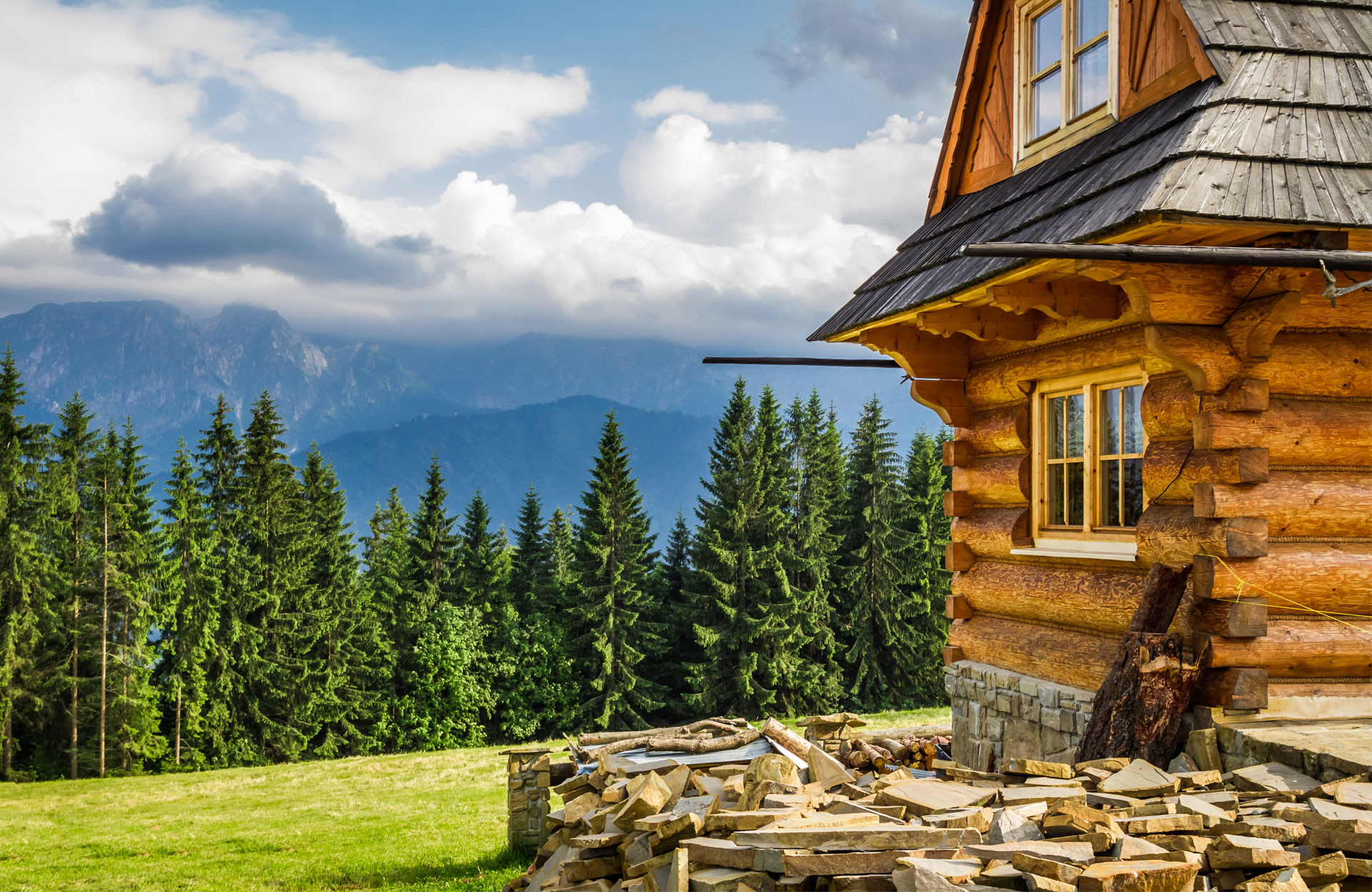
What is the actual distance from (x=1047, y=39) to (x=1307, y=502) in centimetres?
458

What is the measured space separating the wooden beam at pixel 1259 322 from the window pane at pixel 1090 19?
2.97 m

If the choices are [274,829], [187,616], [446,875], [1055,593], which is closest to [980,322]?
[1055,593]

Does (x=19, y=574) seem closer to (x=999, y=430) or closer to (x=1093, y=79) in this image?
(x=999, y=430)

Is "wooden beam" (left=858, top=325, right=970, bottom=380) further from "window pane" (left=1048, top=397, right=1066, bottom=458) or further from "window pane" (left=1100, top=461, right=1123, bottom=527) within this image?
"window pane" (left=1100, top=461, right=1123, bottom=527)

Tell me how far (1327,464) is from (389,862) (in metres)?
11.0

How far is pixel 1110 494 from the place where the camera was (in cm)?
764

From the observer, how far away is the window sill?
Answer: 7148 millimetres

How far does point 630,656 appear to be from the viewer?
43.1 metres

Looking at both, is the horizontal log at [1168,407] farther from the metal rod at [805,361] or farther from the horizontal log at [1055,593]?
the metal rod at [805,361]

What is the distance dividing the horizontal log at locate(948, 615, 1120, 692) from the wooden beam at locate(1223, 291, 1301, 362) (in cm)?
214

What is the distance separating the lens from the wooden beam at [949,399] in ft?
30.9

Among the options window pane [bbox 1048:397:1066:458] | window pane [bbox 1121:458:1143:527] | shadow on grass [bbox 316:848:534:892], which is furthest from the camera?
shadow on grass [bbox 316:848:534:892]

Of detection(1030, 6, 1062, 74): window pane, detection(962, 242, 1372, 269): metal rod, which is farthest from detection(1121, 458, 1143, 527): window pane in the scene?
detection(1030, 6, 1062, 74): window pane

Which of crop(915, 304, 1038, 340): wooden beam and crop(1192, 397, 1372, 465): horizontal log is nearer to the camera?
crop(1192, 397, 1372, 465): horizontal log
